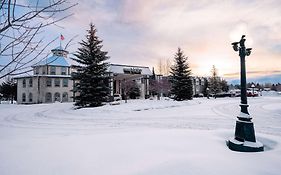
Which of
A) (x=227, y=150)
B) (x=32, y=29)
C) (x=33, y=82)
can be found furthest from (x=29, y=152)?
(x=33, y=82)

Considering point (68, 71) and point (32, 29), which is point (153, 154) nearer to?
point (32, 29)

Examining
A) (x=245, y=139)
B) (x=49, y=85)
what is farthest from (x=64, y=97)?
(x=245, y=139)

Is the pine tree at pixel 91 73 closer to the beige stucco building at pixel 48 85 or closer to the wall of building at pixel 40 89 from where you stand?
the beige stucco building at pixel 48 85

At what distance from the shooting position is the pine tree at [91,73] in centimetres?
2484

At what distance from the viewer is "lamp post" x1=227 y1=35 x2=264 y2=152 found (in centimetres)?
539

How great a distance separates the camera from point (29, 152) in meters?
5.42

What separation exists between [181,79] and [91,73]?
16422mm

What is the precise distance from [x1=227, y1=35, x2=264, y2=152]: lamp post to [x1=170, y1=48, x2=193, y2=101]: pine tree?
29.3 meters

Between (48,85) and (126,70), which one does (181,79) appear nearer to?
(126,70)

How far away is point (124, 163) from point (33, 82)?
44.8 meters

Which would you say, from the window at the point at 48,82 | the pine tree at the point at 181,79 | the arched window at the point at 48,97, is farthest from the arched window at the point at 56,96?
the pine tree at the point at 181,79

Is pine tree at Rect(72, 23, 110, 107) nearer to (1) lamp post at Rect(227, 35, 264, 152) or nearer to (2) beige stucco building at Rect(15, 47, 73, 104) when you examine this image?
(2) beige stucco building at Rect(15, 47, 73, 104)

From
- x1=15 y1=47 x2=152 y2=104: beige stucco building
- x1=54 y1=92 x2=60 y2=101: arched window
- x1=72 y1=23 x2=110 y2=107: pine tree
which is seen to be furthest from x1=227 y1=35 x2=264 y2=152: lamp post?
x1=54 y1=92 x2=60 y2=101: arched window

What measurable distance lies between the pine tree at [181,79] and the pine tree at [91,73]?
1363 centimetres
